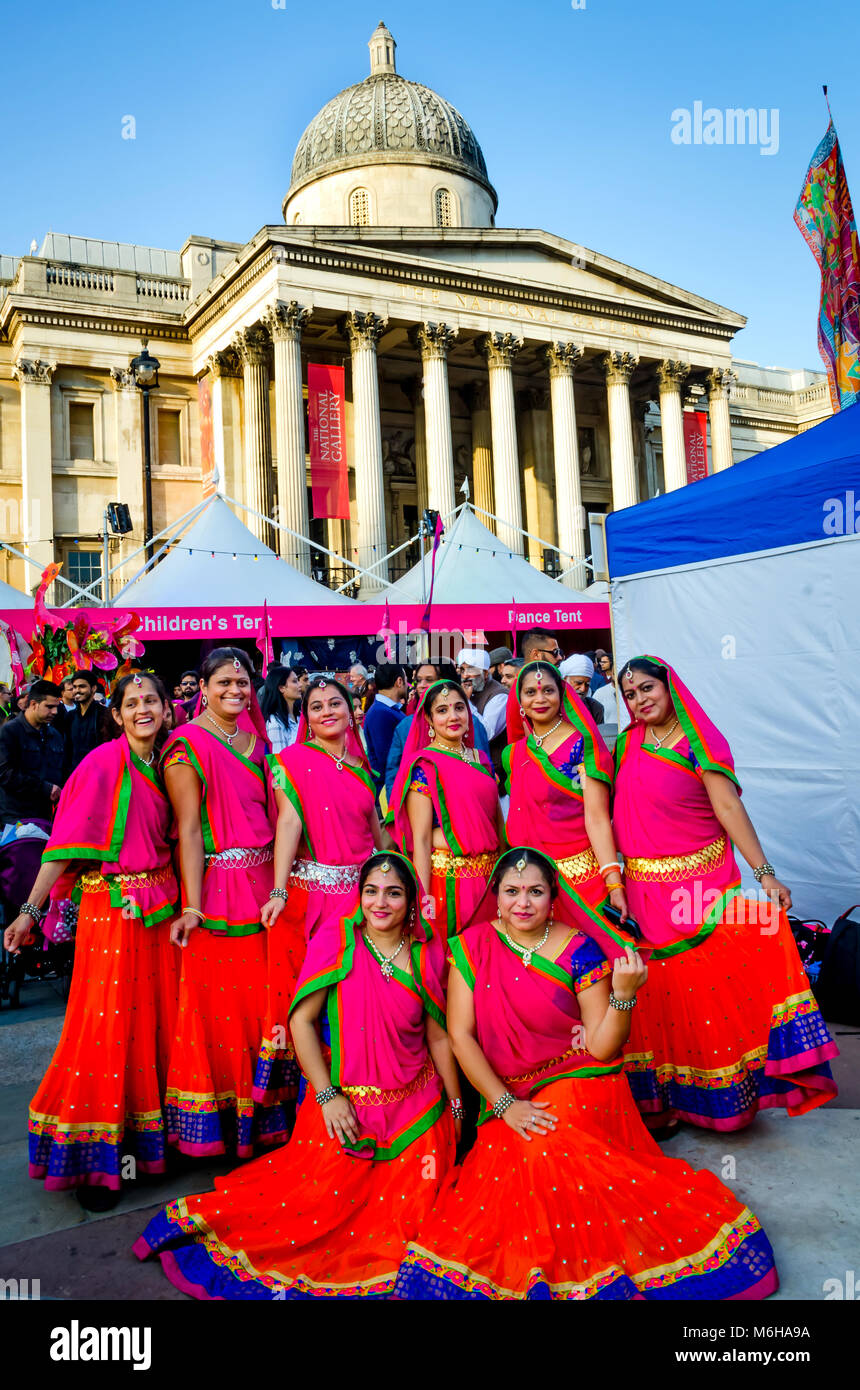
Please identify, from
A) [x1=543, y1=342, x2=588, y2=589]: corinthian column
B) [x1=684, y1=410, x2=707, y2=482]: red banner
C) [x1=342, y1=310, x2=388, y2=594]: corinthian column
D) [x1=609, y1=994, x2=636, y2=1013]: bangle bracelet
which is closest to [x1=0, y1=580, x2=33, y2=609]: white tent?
[x1=342, y1=310, x2=388, y2=594]: corinthian column

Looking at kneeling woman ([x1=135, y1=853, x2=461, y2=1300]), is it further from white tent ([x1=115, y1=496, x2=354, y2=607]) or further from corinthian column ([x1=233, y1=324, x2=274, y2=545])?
corinthian column ([x1=233, y1=324, x2=274, y2=545])

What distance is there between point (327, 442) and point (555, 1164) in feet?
78.0

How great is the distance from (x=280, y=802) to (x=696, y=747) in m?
1.87

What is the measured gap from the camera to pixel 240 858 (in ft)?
14.7

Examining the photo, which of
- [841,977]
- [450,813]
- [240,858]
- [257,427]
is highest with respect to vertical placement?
[257,427]

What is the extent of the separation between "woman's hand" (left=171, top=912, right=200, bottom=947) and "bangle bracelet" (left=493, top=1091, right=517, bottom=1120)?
1.51 m

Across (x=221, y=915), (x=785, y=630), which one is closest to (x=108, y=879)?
(x=221, y=915)

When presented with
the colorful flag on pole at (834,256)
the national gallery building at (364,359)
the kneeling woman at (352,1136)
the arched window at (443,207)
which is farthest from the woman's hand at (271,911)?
the arched window at (443,207)

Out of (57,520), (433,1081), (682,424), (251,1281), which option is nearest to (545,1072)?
(433,1081)

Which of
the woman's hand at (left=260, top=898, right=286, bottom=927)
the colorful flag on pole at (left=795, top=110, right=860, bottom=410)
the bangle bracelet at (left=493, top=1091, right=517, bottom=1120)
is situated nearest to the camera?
the bangle bracelet at (left=493, top=1091, right=517, bottom=1120)

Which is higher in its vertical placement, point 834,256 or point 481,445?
point 481,445

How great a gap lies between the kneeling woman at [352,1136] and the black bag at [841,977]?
2857 millimetres

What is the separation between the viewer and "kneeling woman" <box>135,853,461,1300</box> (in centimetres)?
322

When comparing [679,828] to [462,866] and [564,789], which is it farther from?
[462,866]
